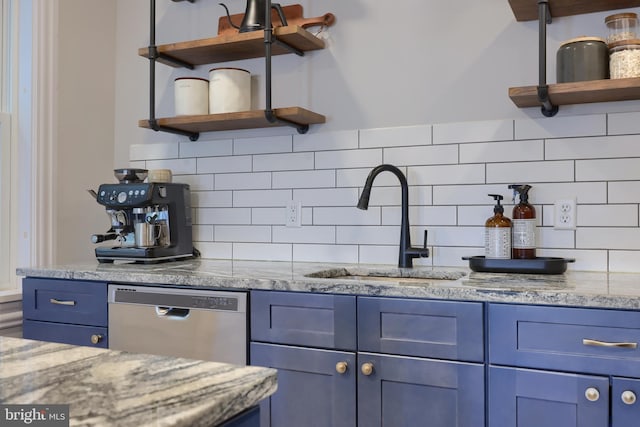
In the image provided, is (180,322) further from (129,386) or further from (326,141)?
(129,386)

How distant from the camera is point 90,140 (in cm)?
277

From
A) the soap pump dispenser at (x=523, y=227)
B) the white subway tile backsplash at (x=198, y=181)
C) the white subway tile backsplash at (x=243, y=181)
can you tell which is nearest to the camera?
the soap pump dispenser at (x=523, y=227)

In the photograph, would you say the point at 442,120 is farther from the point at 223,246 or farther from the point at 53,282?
the point at 53,282

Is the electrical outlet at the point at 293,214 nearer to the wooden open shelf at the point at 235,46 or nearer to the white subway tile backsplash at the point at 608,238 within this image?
the wooden open shelf at the point at 235,46

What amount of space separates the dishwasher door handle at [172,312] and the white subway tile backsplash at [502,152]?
113 centimetres

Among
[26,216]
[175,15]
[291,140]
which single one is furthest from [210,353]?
[175,15]

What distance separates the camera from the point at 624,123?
77.6 inches

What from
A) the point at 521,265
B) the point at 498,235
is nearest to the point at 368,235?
the point at 498,235

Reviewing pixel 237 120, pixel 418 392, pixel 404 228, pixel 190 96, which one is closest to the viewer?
pixel 418 392

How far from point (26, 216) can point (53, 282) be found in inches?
20.2

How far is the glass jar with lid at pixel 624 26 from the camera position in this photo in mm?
1877

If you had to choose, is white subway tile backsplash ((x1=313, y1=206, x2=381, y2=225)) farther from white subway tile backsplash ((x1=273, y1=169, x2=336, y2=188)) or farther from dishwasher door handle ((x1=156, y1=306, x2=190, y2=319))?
dishwasher door handle ((x1=156, y1=306, x2=190, y2=319))

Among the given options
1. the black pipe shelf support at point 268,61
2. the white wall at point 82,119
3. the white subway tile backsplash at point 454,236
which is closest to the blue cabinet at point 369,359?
the white subway tile backsplash at point 454,236

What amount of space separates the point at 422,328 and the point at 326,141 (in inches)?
42.1
